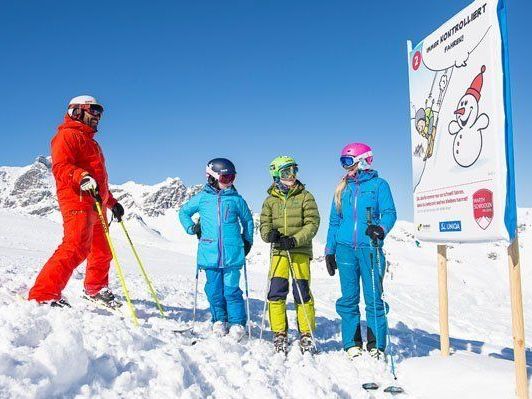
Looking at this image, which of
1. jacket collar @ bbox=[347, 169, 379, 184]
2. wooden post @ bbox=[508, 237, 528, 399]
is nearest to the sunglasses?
jacket collar @ bbox=[347, 169, 379, 184]

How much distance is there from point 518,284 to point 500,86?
5.68 feet

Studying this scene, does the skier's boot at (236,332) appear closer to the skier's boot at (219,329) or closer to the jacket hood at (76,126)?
the skier's boot at (219,329)

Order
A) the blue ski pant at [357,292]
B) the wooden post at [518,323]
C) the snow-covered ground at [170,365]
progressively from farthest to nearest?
the blue ski pant at [357,292] → the wooden post at [518,323] → the snow-covered ground at [170,365]

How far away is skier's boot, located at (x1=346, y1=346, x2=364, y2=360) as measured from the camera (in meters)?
5.32

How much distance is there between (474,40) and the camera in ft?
13.9

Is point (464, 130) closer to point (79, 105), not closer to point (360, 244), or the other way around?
point (360, 244)

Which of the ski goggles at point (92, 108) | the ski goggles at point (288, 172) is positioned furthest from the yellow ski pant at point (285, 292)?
the ski goggles at point (92, 108)

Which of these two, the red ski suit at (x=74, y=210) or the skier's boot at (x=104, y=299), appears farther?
the skier's boot at (x=104, y=299)

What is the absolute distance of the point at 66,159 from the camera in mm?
5094

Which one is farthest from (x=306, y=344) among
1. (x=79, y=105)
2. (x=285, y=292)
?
(x=79, y=105)

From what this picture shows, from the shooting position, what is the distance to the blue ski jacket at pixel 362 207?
5.41 meters

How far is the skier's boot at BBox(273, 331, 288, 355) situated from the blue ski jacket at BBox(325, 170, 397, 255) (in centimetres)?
137

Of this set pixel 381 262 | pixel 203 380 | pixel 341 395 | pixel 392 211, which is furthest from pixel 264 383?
pixel 392 211

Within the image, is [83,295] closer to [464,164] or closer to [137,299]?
[137,299]
